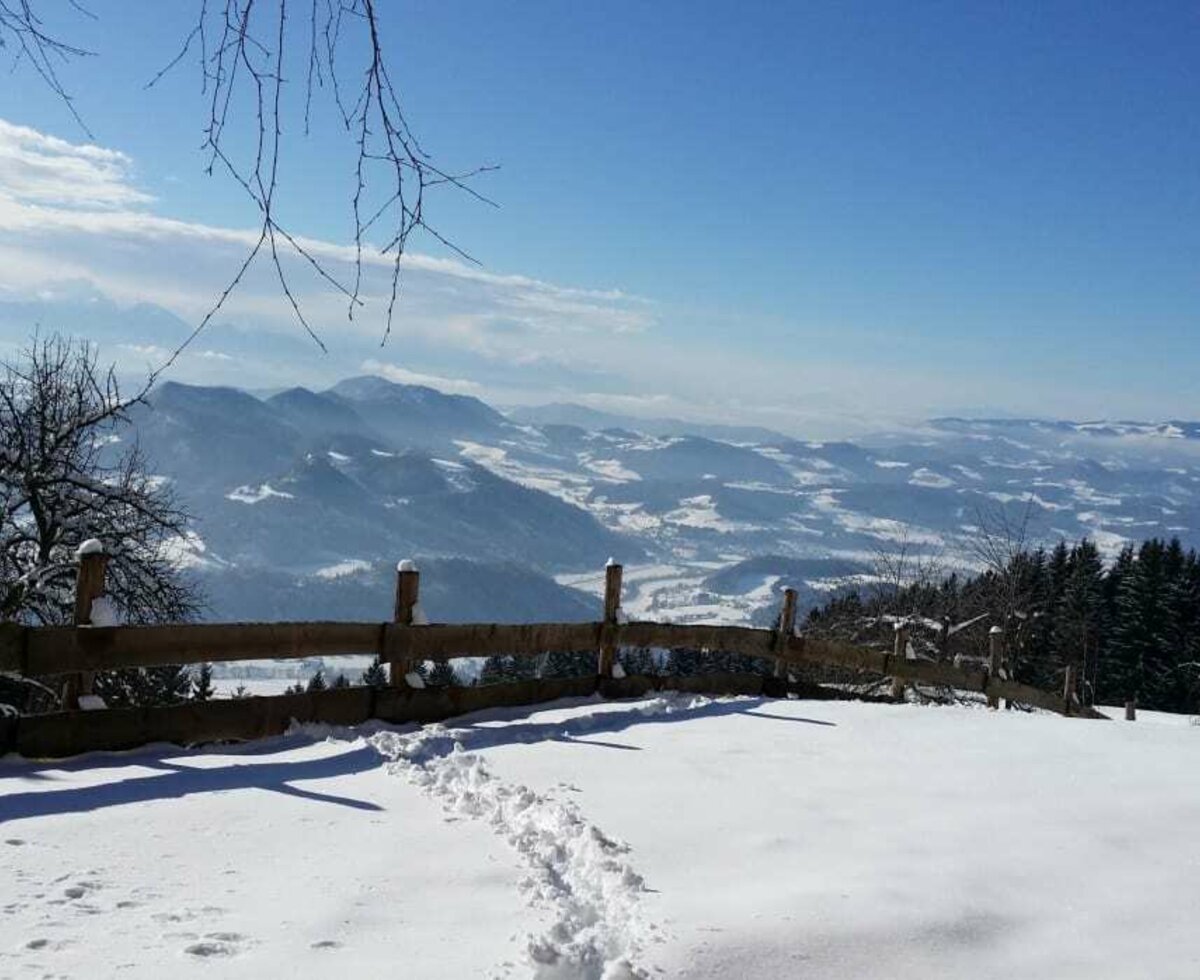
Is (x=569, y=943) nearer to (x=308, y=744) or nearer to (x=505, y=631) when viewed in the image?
(x=308, y=744)

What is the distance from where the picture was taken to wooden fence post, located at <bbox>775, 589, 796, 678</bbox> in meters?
12.8

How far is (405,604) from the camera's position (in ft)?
27.9

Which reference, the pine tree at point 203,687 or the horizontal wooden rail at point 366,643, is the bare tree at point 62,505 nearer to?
the pine tree at point 203,687

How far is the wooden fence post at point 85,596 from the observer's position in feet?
21.0

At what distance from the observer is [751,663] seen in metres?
50.4

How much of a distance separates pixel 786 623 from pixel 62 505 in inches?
437

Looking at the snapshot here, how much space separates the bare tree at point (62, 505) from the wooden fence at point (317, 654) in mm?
7208

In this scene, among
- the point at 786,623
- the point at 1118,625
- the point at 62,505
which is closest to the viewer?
the point at 786,623

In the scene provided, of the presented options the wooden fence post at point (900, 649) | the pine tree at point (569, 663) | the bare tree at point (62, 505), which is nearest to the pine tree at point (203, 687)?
the bare tree at point (62, 505)

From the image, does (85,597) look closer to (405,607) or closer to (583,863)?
(405,607)

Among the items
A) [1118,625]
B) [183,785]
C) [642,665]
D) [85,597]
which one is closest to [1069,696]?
[642,665]

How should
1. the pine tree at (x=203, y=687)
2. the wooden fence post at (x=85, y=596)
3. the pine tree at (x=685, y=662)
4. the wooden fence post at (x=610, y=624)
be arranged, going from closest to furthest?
the wooden fence post at (x=85, y=596), the wooden fence post at (x=610, y=624), the pine tree at (x=203, y=687), the pine tree at (x=685, y=662)

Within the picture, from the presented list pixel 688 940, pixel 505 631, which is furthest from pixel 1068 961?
pixel 505 631

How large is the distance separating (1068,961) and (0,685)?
1528 centimetres
